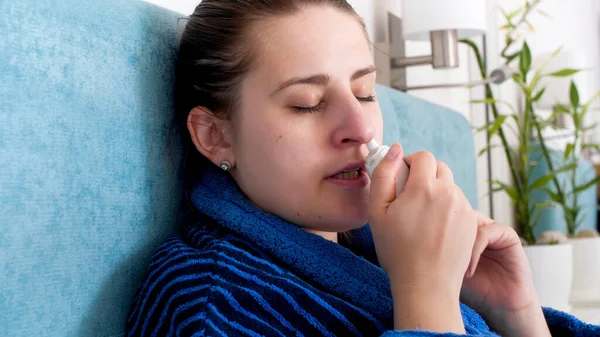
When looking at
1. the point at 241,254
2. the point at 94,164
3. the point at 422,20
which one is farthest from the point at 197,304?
the point at 422,20

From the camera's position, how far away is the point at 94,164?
75 cm

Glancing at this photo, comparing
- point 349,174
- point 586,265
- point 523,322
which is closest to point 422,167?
point 349,174

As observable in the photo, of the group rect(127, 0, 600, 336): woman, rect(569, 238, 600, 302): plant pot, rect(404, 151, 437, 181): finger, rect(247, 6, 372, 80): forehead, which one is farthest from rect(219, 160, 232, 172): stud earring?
rect(569, 238, 600, 302): plant pot

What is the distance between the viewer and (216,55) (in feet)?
2.98

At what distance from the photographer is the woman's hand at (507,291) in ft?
3.23

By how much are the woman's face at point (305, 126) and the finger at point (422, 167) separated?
8 centimetres

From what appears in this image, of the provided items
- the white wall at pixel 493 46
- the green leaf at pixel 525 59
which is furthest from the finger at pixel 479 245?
the green leaf at pixel 525 59

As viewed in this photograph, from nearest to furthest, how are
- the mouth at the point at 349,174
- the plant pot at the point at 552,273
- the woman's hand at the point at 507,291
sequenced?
the mouth at the point at 349,174 < the woman's hand at the point at 507,291 < the plant pot at the point at 552,273

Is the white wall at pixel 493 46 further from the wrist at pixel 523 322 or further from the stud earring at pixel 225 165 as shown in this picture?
the wrist at pixel 523 322

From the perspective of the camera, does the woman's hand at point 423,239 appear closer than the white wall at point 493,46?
Yes

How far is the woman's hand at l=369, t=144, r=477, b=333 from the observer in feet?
2.35

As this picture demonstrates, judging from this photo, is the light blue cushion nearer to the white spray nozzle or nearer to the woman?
the woman

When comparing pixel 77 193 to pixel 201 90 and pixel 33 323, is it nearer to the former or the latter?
pixel 33 323

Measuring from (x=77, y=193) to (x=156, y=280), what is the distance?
0.14m
